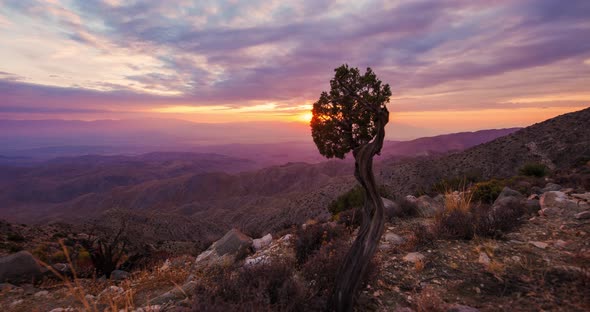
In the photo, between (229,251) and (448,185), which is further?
(448,185)

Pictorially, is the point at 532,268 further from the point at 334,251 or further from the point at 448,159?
the point at 448,159

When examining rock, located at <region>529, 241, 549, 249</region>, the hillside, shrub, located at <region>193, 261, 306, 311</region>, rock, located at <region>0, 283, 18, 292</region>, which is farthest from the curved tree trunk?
the hillside

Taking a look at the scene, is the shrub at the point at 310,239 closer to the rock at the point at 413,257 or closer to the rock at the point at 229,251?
the rock at the point at 413,257

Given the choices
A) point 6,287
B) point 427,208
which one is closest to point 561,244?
point 427,208

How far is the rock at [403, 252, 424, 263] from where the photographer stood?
17.0 ft

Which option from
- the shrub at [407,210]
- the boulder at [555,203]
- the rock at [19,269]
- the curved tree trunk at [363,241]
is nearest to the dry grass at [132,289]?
the rock at [19,269]

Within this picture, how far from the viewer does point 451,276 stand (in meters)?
4.50

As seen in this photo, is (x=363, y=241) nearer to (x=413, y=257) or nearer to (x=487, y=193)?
(x=413, y=257)

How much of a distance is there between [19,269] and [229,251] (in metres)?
5.58

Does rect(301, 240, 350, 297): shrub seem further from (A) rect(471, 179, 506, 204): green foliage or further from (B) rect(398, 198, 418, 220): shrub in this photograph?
(A) rect(471, 179, 506, 204): green foliage

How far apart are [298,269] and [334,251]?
129 centimetres

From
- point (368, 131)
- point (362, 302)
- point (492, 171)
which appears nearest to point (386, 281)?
point (362, 302)

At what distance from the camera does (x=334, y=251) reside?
174 inches

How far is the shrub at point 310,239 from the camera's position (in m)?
5.81
